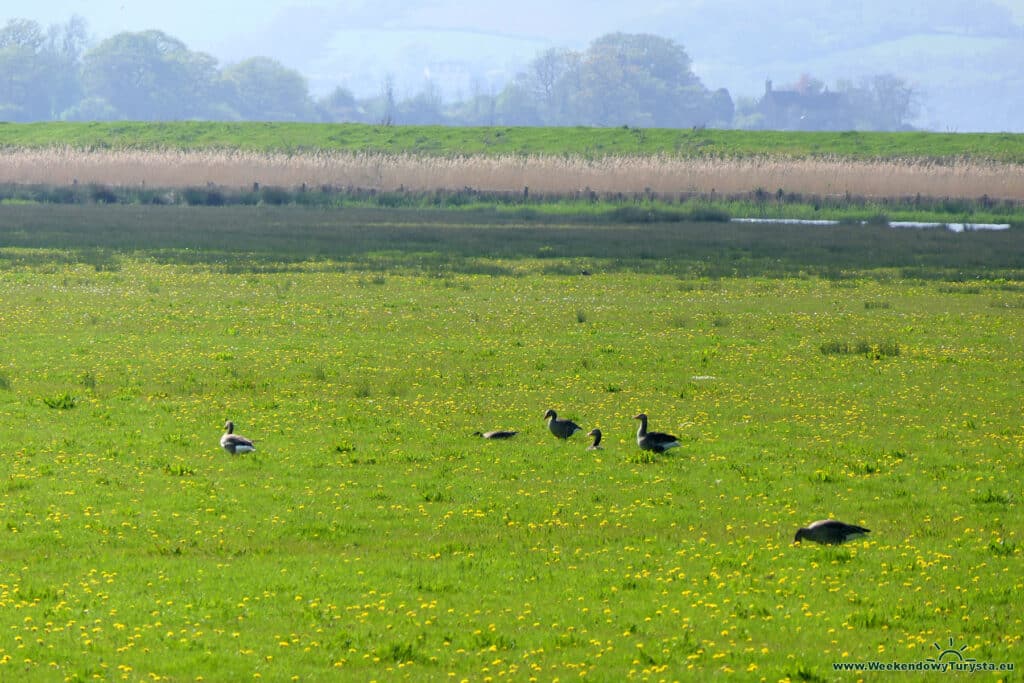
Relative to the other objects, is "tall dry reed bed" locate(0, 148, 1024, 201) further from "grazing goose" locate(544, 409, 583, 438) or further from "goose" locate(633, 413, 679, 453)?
"goose" locate(633, 413, 679, 453)

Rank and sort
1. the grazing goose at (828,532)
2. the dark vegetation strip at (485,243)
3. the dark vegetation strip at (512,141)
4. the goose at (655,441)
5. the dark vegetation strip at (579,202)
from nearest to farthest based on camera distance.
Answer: the grazing goose at (828,532), the goose at (655,441), the dark vegetation strip at (485,243), the dark vegetation strip at (579,202), the dark vegetation strip at (512,141)

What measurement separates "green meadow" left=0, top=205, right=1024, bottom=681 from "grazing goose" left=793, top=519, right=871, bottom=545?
188 millimetres

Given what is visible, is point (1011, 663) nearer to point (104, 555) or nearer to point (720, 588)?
point (720, 588)

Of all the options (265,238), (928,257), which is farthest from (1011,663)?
(265,238)

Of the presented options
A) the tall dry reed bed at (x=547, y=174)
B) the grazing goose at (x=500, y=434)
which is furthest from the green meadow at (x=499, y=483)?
the tall dry reed bed at (x=547, y=174)

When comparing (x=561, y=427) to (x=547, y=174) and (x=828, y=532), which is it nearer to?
(x=828, y=532)

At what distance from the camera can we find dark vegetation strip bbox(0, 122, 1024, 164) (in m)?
95.4

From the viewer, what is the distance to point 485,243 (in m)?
56.0

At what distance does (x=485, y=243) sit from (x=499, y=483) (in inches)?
1520

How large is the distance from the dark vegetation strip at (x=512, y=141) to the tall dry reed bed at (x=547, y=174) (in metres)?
7.95

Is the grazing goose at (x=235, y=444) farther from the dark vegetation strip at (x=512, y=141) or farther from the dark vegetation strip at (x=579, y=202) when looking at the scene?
the dark vegetation strip at (x=512, y=141)

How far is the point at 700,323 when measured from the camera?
34438 mm

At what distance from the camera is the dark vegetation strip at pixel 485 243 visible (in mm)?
48062

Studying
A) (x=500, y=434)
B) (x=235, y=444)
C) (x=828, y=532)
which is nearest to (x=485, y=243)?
(x=500, y=434)
